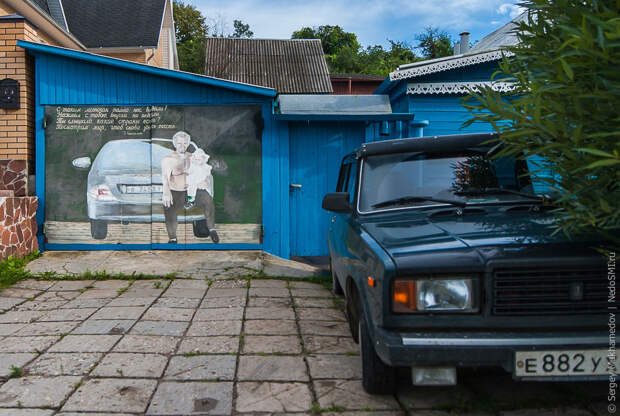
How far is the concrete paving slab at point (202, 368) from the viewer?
3646mm

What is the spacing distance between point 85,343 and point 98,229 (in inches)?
171

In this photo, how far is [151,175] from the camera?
8.34m

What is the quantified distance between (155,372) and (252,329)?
1.25 metres

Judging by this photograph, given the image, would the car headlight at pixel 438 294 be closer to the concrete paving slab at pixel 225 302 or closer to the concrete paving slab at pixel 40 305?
the concrete paving slab at pixel 225 302

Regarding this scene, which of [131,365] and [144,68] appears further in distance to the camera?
[144,68]

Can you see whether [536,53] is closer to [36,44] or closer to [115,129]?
[115,129]

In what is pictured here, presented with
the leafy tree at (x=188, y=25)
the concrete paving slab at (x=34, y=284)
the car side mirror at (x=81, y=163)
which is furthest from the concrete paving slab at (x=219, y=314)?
the leafy tree at (x=188, y=25)

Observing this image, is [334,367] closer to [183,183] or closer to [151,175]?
[183,183]

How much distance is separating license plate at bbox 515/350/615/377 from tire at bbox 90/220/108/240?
733cm

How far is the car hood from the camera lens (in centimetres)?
272

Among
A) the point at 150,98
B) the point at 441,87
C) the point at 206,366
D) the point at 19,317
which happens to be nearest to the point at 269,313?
the point at 206,366

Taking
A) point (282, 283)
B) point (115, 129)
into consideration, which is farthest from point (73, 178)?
point (282, 283)

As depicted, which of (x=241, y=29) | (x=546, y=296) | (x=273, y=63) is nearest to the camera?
(x=546, y=296)

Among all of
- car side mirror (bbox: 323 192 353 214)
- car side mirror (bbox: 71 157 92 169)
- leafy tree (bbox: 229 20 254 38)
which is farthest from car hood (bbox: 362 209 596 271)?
leafy tree (bbox: 229 20 254 38)
